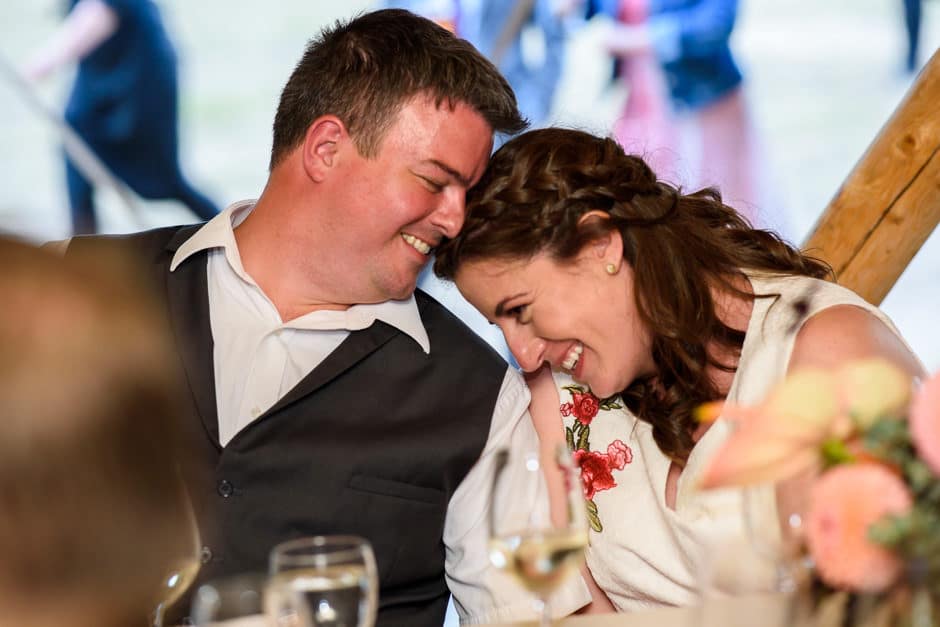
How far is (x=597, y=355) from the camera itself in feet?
6.84

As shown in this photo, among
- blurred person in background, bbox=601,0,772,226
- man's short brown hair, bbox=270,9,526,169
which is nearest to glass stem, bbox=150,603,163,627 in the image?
man's short brown hair, bbox=270,9,526,169

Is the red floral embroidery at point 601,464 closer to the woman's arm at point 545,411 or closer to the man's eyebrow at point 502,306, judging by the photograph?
the woman's arm at point 545,411

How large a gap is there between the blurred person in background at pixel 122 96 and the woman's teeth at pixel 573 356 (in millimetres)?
2206

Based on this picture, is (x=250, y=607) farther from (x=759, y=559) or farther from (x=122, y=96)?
(x=122, y=96)

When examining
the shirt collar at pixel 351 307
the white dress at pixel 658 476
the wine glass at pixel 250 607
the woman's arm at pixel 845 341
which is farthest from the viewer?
the shirt collar at pixel 351 307

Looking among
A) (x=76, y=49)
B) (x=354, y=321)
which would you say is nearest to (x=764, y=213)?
(x=354, y=321)

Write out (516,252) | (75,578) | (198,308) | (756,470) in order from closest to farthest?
(75,578), (756,470), (516,252), (198,308)

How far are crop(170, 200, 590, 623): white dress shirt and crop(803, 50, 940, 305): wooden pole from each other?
769 millimetres

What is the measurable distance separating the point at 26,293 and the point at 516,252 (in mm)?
1287

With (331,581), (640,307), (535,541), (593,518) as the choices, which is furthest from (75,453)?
(593,518)

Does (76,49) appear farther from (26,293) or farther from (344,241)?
(26,293)

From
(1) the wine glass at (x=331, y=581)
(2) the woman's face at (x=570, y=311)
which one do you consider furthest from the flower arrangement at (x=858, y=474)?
(2) the woman's face at (x=570, y=311)

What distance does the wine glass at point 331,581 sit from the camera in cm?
109

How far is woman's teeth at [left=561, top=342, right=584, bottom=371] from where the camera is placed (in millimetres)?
2105
